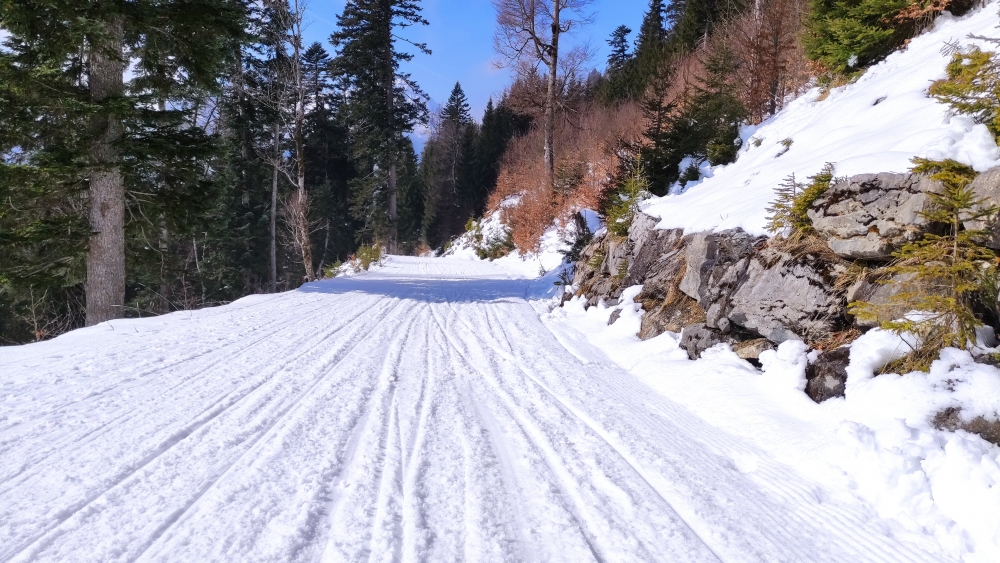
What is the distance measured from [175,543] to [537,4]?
1763 cm

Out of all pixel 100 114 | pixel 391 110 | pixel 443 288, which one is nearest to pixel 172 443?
pixel 100 114

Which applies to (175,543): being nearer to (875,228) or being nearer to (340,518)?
(340,518)

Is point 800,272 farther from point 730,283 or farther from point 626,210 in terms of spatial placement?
point 626,210

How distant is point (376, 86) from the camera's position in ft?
80.7

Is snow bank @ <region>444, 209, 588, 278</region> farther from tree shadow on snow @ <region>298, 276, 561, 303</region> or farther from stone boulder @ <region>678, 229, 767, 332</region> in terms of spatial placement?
stone boulder @ <region>678, 229, 767, 332</region>

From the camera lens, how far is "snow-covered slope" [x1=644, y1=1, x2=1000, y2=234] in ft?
13.7

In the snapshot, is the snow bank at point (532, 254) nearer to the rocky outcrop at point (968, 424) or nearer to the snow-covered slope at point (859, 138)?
the snow-covered slope at point (859, 138)

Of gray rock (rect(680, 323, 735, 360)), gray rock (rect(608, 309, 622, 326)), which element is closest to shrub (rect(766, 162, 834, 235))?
gray rock (rect(680, 323, 735, 360))

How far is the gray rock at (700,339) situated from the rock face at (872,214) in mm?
1409

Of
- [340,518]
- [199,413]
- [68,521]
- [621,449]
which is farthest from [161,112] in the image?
[621,449]

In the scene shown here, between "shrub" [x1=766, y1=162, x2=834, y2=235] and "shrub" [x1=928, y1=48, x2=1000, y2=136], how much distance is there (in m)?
1.08

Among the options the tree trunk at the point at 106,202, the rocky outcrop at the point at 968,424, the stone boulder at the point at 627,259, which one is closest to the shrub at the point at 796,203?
the stone boulder at the point at 627,259

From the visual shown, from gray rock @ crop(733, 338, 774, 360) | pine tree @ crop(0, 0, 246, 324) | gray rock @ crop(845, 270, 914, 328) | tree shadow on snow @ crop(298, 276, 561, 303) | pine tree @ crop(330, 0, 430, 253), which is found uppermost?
pine tree @ crop(330, 0, 430, 253)

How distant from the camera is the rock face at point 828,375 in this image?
12.2 ft
